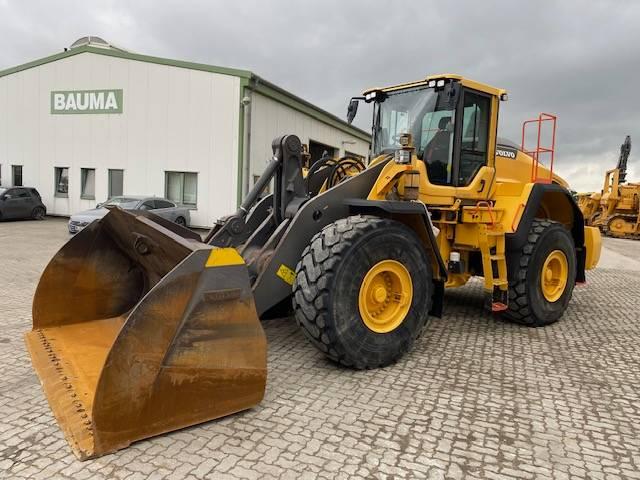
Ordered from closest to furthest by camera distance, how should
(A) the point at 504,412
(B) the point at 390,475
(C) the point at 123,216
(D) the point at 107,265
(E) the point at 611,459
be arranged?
(B) the point at 390,475 < (E) the point at 611,459 < (A) the point at 504,412 < (C) the point at 123,216 < (D) the point at 107,265

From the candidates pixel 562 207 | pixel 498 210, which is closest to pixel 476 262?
pixel 498 210

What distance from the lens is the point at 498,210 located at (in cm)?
573

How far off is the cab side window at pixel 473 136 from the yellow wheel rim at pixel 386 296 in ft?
5.95

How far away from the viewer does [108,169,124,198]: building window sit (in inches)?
777

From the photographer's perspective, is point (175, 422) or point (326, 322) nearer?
point (175, 422)

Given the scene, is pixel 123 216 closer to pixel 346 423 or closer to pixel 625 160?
pixel 346 423

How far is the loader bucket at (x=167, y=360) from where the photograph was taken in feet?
9.12

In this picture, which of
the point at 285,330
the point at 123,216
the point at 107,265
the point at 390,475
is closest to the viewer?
the point at 390,475

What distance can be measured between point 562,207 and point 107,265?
570 cm

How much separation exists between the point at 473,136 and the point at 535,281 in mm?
1827

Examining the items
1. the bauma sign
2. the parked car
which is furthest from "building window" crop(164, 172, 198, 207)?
the bauma sign

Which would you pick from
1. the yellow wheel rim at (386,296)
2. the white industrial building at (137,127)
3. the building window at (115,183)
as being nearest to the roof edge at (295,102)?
the white industrial building at (137,127)

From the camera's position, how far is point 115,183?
19891mm

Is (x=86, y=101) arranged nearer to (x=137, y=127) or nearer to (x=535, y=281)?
(x=137, y=127)
